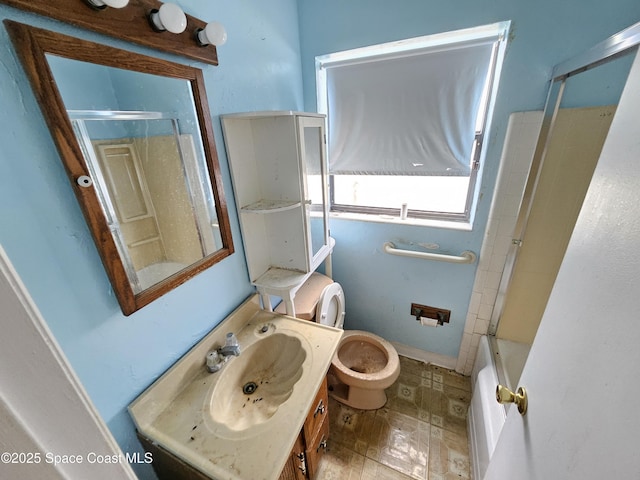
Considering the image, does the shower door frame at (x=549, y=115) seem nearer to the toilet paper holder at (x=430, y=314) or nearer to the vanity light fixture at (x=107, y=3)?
the toilet paper holder at (x=430, y=314)

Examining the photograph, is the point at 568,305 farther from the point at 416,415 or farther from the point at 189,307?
the point at 416,415

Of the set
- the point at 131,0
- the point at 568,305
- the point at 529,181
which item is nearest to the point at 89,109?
the point at 131,0

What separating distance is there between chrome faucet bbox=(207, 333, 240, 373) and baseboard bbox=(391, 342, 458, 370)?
52.1 inches

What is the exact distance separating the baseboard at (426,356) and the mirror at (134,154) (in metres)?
1.58

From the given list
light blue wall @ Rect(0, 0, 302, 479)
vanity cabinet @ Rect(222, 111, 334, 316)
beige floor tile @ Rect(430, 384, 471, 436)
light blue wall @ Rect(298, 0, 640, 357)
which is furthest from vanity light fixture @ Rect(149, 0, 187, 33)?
beige floor tile @ Rect(430, 384, 471, 436)

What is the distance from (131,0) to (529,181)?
169 centimetres

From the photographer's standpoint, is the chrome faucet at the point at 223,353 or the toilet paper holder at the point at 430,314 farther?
the toilet paper holder at the point at 430,314

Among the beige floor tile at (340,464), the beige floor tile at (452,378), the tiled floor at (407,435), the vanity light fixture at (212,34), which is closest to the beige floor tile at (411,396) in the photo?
the tiled floor at (407,435)

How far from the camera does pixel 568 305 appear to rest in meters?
0.53

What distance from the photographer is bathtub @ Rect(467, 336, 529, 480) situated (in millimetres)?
1140

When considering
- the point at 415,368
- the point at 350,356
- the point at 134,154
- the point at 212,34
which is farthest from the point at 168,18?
the point at 415,368

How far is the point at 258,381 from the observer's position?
1125 millimetres

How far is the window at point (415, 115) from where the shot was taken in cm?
125

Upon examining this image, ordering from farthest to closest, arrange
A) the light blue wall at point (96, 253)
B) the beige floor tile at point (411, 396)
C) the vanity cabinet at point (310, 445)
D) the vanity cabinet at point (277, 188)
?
1. the beige floor tile at point (411, 396)
2. the vanity cabinet at point (277, 188)
3. the vanity cabinet at point (310, 445)
4. the light blue wall at point (96, 253)
